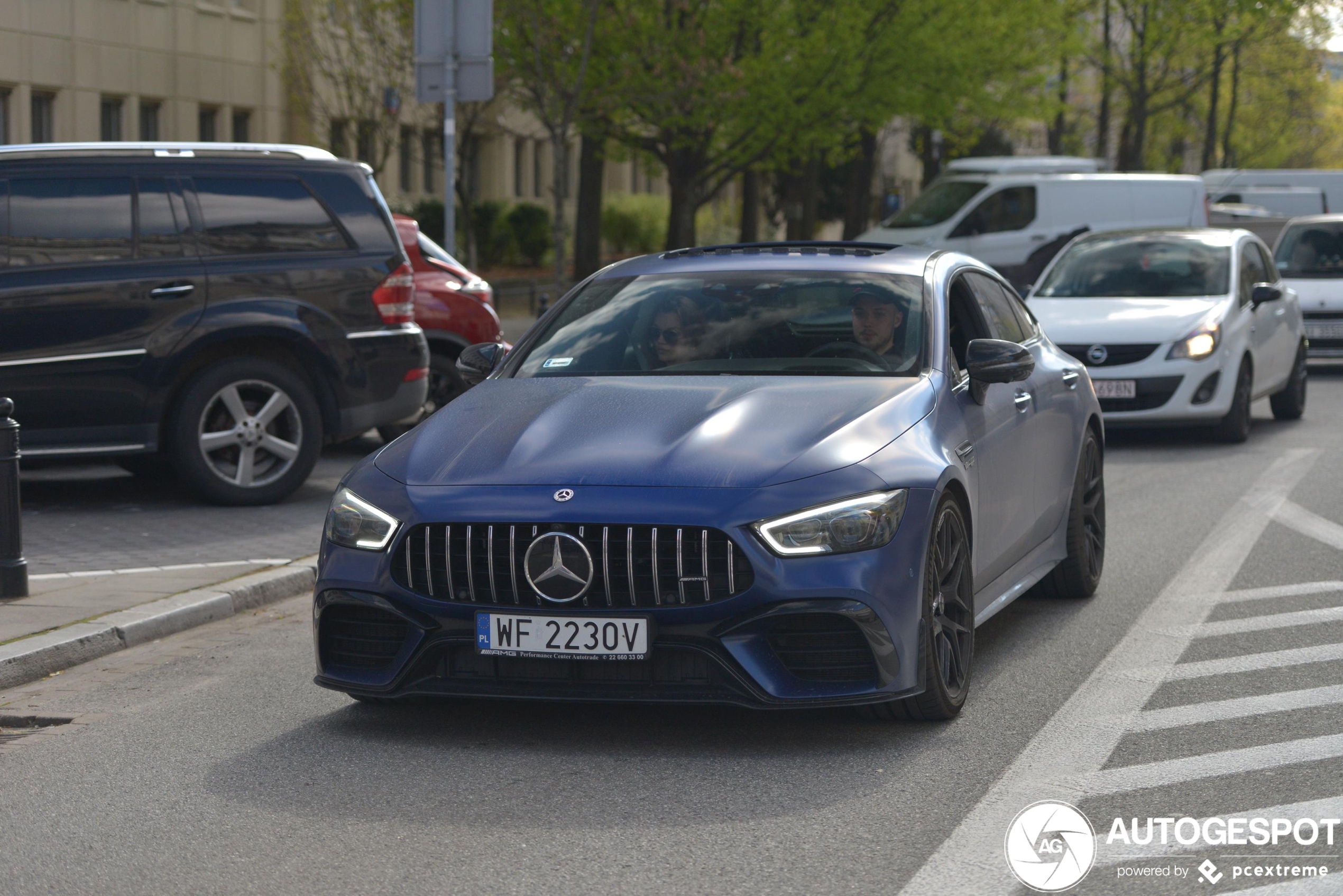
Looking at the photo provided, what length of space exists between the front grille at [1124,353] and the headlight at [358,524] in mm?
9232

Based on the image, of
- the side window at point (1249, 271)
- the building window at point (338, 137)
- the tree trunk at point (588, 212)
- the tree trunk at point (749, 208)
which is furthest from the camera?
the tree trunk at point (749, 208)

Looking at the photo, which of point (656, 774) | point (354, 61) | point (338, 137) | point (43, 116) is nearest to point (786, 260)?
point (656, 774)

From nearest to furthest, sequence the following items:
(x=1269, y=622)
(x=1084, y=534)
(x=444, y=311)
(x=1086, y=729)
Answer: (x=1086, y=729) < (x=1269, y=622) < (x=1084, y=534) < (x=444, y=311)

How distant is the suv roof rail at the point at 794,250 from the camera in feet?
23.3

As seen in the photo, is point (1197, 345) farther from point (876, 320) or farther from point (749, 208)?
point (749, 208)

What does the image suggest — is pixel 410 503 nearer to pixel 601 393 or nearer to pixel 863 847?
pixel 601 393

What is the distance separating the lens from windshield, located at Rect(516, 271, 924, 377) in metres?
6.39

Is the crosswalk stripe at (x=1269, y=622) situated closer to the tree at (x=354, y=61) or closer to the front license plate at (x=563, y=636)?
the front license plate at (x=563, y=636)

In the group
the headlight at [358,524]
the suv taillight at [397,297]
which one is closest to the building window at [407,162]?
the suv taillight at [397,297]

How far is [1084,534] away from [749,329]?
216 cm

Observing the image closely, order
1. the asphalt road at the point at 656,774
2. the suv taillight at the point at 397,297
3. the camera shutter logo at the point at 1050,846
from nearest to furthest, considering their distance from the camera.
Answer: the camera shutter logo at the point at 1050,846 → the asphalt road at the point at 656,774 → the suv taillight at the point at 397,297

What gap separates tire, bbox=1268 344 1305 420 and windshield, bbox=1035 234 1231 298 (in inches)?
64.2

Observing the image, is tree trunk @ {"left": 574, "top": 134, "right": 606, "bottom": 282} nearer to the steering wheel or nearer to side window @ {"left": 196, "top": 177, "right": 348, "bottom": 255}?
side window @ {"left": 196, "top": 177, "right": 348, "bottom": 255}

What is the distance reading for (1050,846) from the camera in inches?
178
